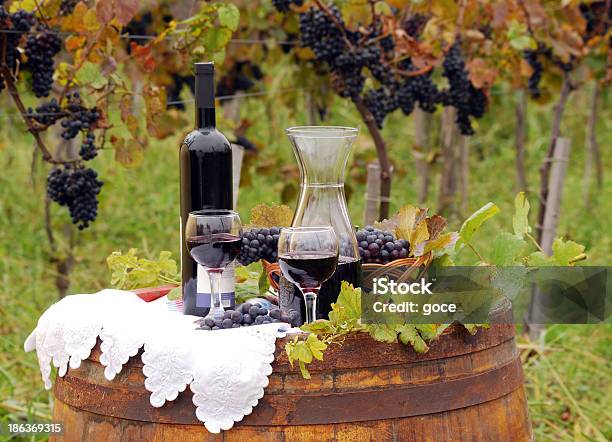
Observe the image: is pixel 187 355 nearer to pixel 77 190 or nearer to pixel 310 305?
pixel 310 305

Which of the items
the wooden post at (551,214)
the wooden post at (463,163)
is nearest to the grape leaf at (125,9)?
the wooden post at (551,214)

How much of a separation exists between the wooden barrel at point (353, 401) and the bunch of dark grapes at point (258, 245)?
1.18ft

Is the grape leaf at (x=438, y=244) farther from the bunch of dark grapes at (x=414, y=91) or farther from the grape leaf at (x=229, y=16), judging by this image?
the bunch of dark grapes at (x=414, y=91)

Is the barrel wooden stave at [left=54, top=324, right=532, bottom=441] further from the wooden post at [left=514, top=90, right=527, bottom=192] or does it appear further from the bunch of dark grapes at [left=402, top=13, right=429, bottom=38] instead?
the wooden post at [left=514, top=90, right=527, bottom=192]

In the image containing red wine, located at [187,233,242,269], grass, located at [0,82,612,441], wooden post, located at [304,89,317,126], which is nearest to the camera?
red wine, located at [187,233,242,269]

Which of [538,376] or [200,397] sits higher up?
[200,397]

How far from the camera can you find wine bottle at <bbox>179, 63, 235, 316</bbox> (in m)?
2.11

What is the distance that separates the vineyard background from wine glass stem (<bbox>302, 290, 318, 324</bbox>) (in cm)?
148

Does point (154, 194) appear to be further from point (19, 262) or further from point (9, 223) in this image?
point (19, 262)

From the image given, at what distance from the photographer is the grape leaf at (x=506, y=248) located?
201 cm

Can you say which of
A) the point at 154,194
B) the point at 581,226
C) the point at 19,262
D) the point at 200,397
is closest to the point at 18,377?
the point at 19,262

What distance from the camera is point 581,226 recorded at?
21.2 feet

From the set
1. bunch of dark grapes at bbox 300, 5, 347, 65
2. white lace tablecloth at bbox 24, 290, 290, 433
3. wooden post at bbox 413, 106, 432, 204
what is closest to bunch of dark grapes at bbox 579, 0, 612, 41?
wooden post at bbox 413, 106, 432, 204

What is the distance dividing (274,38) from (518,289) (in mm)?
2909
